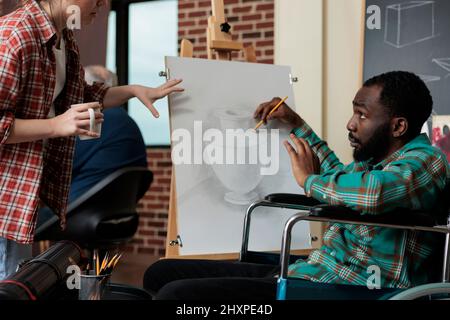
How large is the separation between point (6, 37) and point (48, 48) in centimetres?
14

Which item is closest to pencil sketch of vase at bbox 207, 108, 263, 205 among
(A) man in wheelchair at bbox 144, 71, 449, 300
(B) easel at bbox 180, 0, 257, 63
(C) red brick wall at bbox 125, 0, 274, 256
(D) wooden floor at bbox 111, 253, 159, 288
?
(B) easel at bbox 180, 0, 257, 63

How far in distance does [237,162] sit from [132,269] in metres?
2.76

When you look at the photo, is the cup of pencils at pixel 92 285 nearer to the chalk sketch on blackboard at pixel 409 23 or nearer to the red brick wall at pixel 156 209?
the chalk sketch on blackboard at pixel 409 23

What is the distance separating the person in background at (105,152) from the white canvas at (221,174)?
1.13 metres

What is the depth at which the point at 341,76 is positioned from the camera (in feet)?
10.4

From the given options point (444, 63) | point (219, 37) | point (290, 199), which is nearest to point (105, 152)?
point (219, 37)

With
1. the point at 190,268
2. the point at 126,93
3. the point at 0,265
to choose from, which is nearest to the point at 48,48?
the point at 126,93

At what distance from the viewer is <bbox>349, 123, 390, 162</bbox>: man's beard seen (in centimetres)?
182

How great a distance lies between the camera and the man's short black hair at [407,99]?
5.91 ft

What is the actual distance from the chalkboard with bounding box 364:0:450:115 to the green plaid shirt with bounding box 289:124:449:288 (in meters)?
0.98

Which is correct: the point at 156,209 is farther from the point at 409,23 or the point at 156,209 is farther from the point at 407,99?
the point at 407,99

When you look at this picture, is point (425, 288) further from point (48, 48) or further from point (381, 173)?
point (48, 48)

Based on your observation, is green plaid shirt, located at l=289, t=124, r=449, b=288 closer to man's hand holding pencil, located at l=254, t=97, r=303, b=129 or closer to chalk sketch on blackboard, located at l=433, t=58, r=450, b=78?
man's hand holding pencil, located at l=254, t=97, r=303, b=129

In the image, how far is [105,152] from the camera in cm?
335
